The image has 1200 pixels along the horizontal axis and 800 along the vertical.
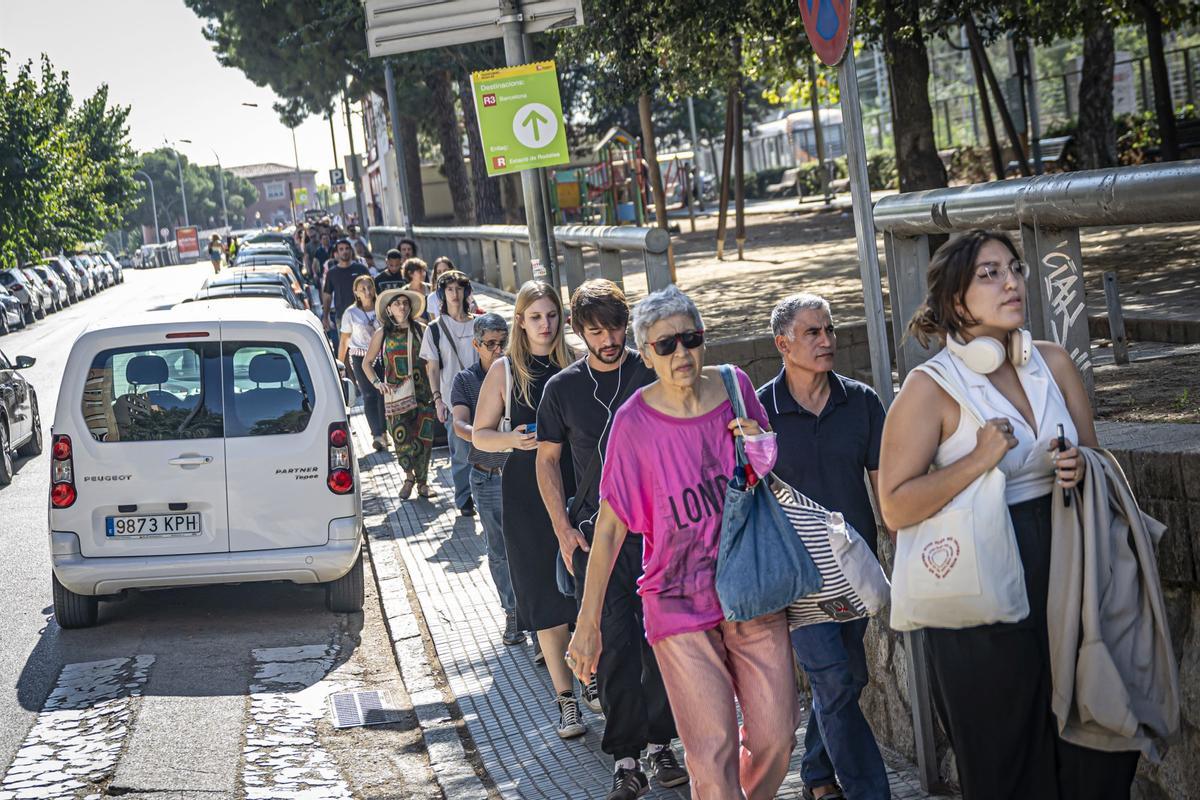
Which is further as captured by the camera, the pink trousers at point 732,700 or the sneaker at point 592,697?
the sneaker at point 592,697

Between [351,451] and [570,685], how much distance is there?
288cm

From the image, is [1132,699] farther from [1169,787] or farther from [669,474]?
[669,474]

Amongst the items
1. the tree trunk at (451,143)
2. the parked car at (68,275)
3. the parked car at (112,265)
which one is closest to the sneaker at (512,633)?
the tree trunk at (451,143)

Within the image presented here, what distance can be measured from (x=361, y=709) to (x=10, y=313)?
38.3 m

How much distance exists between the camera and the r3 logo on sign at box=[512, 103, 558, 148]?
9398mm

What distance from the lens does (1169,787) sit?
409 cm

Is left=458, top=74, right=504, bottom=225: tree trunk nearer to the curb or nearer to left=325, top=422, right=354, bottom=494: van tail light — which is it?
the curb

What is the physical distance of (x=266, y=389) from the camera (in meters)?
8.80

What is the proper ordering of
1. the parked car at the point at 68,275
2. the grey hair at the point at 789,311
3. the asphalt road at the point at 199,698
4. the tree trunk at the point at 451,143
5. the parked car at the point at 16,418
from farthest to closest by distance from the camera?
the parked car at the point at 68,275
the tree trunk at the point at 451,143
the parked car at the point at 16,418
the asphalt road at the point at 199,698
the grey hair at the point at 789,311

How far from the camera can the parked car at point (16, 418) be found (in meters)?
15.8

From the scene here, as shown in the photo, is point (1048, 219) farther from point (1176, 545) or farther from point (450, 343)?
point (450, 343)

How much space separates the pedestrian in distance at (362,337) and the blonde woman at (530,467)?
7772 millimetres

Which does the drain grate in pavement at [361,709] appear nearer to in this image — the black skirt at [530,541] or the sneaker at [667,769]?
the black skirt at [530,541]

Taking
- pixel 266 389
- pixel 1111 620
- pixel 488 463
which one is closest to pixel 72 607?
pixel 266 389
